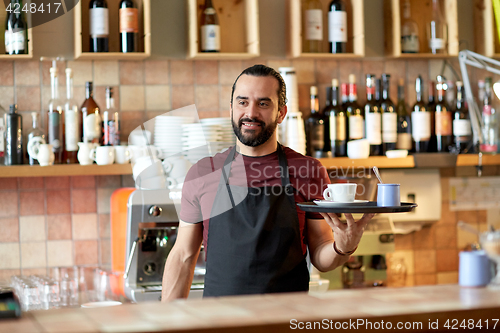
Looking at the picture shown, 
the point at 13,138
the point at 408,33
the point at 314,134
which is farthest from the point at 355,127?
the point at 13,138

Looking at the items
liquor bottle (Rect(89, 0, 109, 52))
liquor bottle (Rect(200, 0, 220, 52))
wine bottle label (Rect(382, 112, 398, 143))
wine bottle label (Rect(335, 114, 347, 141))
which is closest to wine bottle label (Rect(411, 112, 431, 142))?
wine bottle label (Rect(382, 112, 398, 143))

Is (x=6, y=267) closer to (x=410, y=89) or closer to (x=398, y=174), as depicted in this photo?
(x=398, y=174)

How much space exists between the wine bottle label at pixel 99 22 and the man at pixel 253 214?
88 cm

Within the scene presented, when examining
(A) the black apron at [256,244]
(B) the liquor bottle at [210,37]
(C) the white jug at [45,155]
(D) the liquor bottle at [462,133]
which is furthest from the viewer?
(D) the liquor bottle at [462,133]

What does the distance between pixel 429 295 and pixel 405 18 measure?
216 cm

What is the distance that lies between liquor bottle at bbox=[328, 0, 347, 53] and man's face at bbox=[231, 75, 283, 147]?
946 millimetres

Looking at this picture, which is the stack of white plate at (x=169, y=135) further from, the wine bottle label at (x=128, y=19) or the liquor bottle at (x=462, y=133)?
the liquor bottle at (x=462, y=133)

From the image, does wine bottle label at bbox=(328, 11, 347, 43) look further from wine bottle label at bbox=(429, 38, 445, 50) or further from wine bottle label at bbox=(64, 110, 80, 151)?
wine bottle label at bbox=(64, 110, 80, 151)

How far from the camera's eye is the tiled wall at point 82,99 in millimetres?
2631

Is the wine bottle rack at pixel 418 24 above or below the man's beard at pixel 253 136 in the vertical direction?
above

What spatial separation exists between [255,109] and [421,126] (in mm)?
1277

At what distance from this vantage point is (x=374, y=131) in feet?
9.03

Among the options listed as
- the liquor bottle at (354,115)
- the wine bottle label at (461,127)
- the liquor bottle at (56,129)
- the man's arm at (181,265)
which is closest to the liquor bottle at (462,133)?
the wine bottle label at (461,127)

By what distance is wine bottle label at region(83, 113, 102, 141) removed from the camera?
98.4 inches
